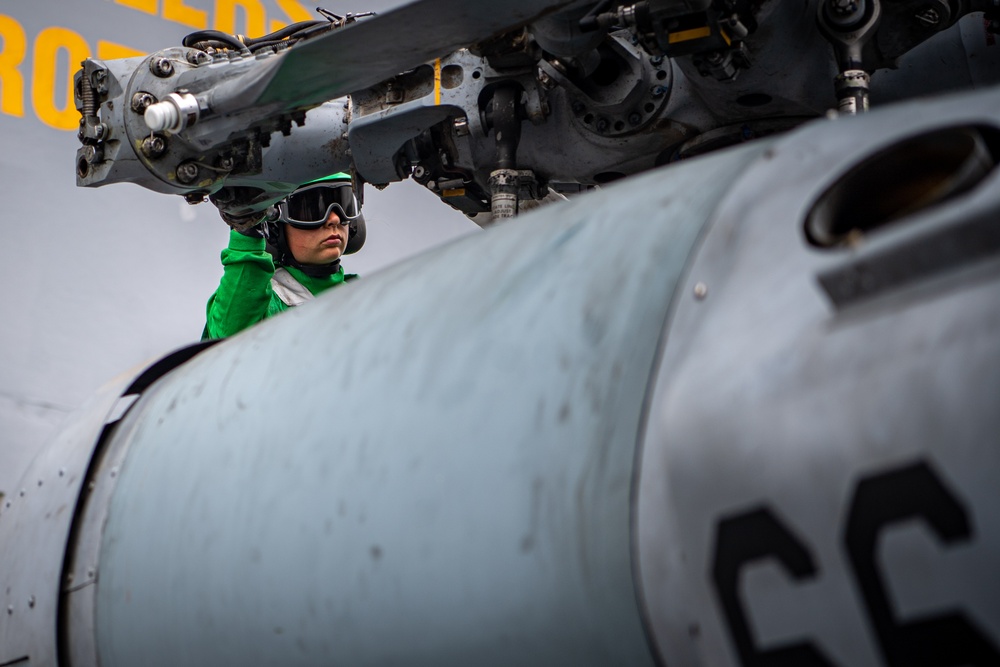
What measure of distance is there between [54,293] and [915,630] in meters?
3.88

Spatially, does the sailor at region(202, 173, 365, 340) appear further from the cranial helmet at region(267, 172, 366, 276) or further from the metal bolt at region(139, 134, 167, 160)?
the metal bolt at region(139, 134, 167, 160)

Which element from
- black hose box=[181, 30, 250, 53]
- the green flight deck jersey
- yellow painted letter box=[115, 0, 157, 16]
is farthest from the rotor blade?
yellow painted letter box=[115, 0, 157, 16]

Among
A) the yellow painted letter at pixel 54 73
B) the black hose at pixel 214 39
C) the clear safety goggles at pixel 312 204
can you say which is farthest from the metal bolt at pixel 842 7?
the yellow painted letter at pixel 54 73

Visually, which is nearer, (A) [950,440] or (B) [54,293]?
(A) [950,440]

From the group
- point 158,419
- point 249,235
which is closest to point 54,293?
point 249,235

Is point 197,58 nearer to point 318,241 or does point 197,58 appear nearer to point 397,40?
point 397,40

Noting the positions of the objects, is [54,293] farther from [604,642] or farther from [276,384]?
[604,642]

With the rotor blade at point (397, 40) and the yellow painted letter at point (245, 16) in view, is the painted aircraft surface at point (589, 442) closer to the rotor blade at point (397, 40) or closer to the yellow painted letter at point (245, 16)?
the rotor blade at point (397, 40)

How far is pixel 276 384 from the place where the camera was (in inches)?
40.9

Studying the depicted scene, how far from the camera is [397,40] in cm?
135

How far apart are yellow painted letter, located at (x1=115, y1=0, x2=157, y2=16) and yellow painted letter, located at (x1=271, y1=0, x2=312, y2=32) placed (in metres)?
0.48

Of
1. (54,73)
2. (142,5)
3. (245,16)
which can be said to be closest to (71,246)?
(54,73)

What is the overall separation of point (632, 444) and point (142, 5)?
417cm

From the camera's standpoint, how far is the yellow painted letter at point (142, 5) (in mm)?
A: 4290
